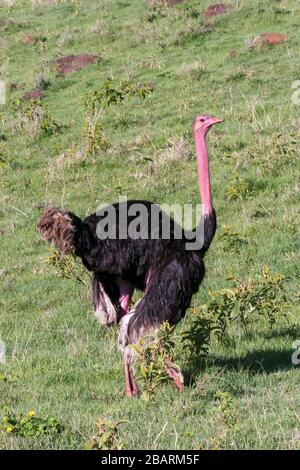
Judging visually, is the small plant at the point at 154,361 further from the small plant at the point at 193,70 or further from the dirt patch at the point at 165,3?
the dirt patch at the point at 165,3

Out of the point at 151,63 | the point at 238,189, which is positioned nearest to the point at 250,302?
the point at 238,189

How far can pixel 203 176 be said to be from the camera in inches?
334

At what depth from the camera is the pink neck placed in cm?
829

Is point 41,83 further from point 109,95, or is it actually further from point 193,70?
point 109,95

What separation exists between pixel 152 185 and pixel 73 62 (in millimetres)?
8605

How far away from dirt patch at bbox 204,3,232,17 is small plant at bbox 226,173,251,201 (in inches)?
384

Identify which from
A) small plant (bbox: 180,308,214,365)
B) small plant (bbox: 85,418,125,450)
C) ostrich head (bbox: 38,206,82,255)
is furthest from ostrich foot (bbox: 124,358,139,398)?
small plant (bbox: 85,418,125,450)

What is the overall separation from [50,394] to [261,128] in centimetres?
846

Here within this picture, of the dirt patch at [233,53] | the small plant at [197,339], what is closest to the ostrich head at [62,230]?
the small plant at [197,339]

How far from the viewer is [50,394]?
771 centimetres

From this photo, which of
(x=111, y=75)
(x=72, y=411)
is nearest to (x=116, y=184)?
(x=111, y=75)

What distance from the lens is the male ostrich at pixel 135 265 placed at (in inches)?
305

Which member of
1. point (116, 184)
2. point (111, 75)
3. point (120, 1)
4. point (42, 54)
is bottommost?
point (116, 184)
